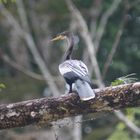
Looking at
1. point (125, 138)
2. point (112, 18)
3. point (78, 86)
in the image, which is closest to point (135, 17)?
point (112, 18)

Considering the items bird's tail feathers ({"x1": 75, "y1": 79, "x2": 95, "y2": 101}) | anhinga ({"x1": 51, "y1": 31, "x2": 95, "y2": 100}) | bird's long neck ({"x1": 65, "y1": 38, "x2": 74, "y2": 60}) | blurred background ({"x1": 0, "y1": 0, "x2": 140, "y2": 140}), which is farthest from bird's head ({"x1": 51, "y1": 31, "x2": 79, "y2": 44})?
blurred background ({"x1": 0, "y1": 0, "x2": 140, "y2": 140})

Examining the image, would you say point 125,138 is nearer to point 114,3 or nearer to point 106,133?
point 106,133

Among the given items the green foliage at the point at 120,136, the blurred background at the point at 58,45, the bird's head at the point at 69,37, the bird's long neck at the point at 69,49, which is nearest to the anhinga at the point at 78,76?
the bird's long neck at the point at 69,49

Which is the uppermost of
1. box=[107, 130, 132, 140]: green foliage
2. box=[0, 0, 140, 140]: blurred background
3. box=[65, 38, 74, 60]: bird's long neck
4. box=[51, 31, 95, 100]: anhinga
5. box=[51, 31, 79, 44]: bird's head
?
box=[0, 0, 140, 140]: blurred background

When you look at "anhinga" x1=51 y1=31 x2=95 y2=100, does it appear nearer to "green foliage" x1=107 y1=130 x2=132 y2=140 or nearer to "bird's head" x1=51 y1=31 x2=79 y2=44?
"bird's head" x1=51 y1=31 x2=79 y2=44

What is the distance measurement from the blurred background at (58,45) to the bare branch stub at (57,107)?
28.4 ft

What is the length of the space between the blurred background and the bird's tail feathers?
8.30m

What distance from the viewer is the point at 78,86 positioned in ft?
17.5

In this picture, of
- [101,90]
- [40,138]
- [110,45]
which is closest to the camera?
[101,90]

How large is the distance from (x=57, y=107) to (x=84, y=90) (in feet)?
0.81

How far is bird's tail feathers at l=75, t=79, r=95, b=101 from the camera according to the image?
194 inches

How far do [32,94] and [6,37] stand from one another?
204 centimetres

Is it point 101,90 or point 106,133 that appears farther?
point 106,133

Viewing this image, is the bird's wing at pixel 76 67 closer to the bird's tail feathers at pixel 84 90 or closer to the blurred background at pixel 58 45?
the bird's tail feathers at pixel 84 90
